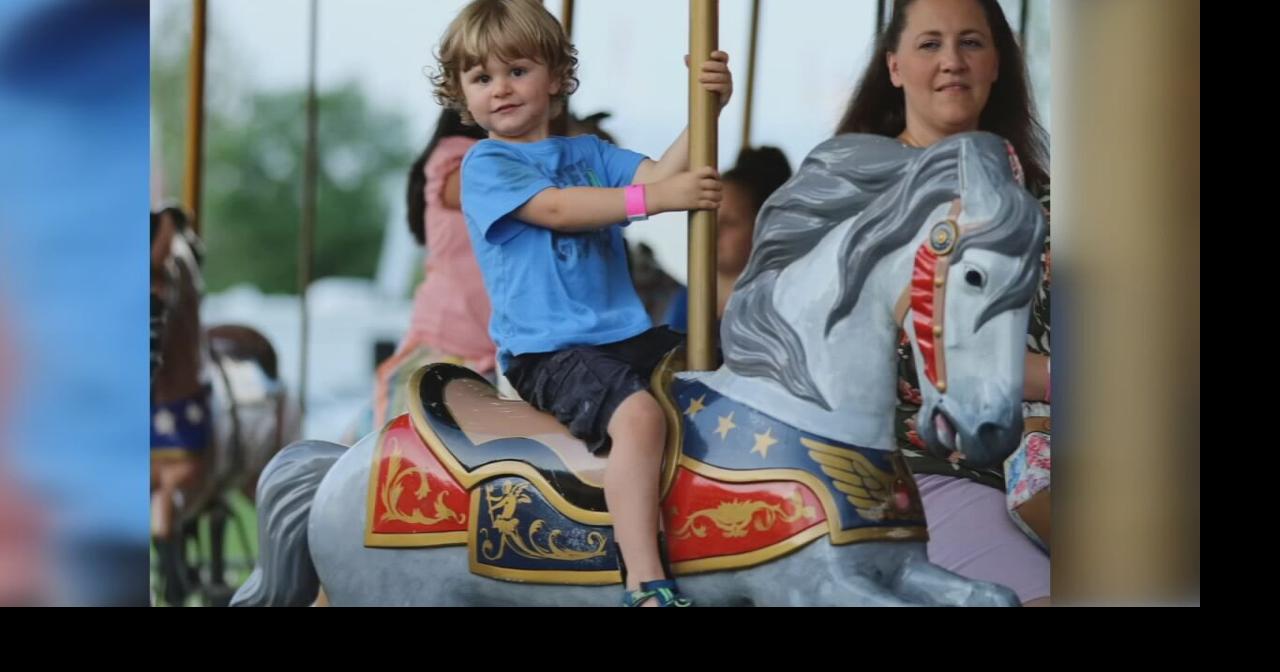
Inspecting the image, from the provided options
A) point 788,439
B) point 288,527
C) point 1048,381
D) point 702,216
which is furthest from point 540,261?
point 1048,381

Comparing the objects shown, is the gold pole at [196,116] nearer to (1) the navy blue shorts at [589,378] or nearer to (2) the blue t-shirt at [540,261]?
(2) the blue t-shirt at [540,261]

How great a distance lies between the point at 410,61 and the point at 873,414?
1267mm

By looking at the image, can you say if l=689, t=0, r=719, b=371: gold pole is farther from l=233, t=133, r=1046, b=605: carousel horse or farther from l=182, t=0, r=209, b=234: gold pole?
l=182, t=0, r=209, b=234: gold pole

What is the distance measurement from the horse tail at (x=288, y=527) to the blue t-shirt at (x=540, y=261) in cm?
47

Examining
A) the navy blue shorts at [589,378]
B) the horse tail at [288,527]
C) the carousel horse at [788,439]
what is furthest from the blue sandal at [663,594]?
the horse tail at [288,527]

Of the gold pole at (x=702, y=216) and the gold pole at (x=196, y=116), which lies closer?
the gold pole at (x=702, y=216)

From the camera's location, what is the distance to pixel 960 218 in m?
2.96

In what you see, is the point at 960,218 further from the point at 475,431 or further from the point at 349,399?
the point at 349,399

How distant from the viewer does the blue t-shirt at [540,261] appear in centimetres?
313

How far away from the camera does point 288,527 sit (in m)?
3.19

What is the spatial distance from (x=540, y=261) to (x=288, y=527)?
789 millimetres

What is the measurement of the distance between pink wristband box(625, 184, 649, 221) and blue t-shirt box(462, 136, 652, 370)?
80 mm

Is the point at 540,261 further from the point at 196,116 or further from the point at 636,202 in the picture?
the point at 196,116

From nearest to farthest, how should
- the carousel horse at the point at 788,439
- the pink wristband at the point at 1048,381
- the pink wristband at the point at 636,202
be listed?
the carousel horse at the point at 788,439 < the pink wristband at the point at 636,202 < the pink wristband at the point at 1048,381
